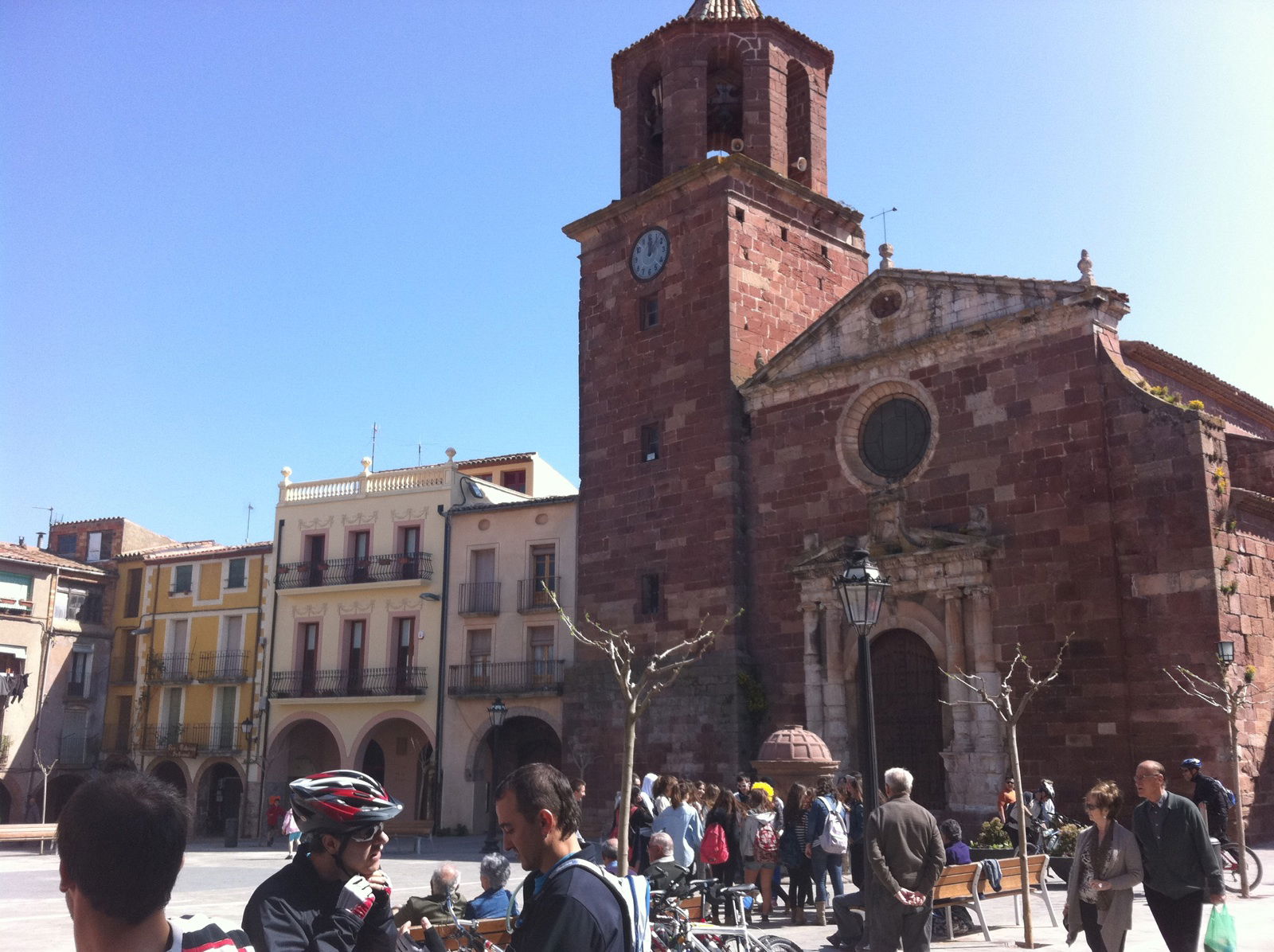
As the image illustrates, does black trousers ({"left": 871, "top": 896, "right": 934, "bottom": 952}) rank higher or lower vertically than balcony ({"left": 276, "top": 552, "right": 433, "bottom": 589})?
lower

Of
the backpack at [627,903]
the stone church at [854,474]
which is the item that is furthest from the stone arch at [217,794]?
the backpack at [627,903]

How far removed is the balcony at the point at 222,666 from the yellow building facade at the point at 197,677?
0.10 feet

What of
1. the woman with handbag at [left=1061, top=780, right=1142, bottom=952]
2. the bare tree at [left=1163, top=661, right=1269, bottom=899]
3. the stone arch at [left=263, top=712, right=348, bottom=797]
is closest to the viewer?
the woman with handbag at [left=1061, top=780, right=1142, bottom=952]

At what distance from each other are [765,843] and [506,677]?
16.7 metres

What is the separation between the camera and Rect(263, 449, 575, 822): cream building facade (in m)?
30.8

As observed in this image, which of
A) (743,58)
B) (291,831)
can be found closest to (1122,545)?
(743,58)

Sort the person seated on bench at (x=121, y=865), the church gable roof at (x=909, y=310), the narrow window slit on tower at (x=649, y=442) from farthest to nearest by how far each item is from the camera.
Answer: the narrow window slit on tower at (x=649, y=442), the church gable roof at (x=909, y=310), the person seated on bench at (x=121, y=865)

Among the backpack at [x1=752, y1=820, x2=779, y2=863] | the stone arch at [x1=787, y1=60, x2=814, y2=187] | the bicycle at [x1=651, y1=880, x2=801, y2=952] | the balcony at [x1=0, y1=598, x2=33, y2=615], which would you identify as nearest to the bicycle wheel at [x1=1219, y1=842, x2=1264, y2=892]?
the backpack at [x1=752, y1=820, x2=779, y2=863]

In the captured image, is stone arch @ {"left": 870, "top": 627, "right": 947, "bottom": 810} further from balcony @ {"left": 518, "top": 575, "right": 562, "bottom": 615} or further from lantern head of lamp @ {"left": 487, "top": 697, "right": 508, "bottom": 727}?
balcony @ {"left": 518, "top": 575, "right": 562, "bottom": 615}

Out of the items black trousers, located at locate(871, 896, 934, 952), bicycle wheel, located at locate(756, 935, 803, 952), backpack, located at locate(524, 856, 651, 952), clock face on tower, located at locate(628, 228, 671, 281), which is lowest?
bicycle wheel, located at locate(756, 935, 803, 952)

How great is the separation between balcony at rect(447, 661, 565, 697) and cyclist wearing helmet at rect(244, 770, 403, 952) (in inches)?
947

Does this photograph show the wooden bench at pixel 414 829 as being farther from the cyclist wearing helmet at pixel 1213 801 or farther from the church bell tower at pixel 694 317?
the cyclist wearing helmet at pixel 1213 801

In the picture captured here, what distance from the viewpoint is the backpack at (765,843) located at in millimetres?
12977

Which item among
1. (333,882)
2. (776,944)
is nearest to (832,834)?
(776,944)
